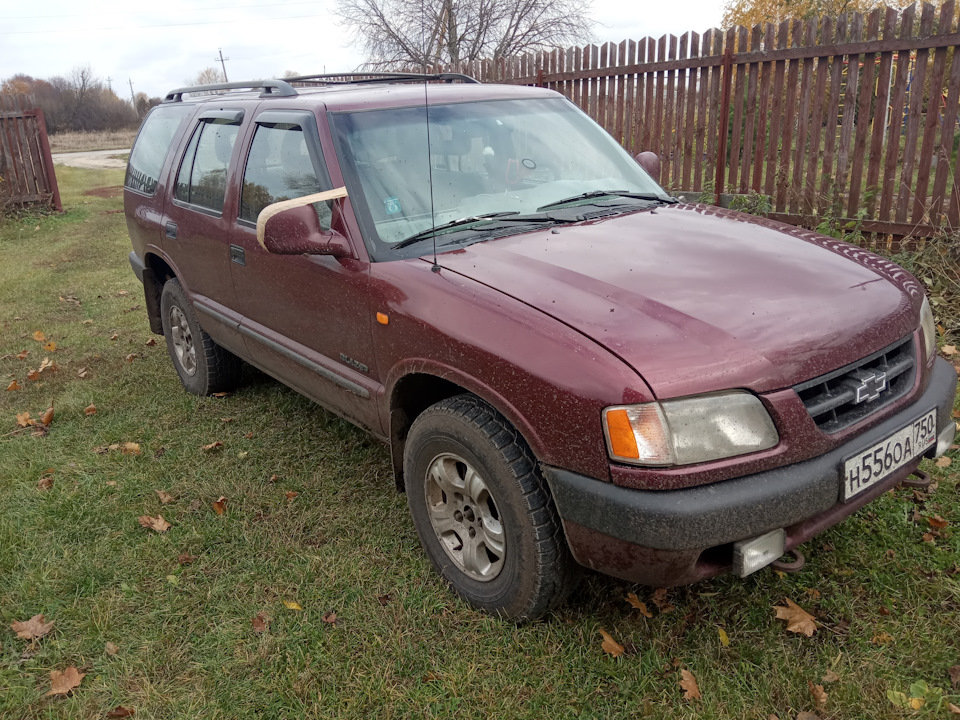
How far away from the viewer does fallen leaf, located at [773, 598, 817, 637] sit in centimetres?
260

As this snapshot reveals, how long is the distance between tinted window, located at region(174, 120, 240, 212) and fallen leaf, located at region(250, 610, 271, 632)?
7.22 feet

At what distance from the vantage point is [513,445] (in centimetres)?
241

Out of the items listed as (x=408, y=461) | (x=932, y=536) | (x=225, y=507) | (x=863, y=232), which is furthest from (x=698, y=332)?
(x=863, y=232)

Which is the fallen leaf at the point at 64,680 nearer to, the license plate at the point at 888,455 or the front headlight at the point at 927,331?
the license plate at the point at 888,455

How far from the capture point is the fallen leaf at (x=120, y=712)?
2.46m

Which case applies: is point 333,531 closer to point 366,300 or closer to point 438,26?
point 366,300

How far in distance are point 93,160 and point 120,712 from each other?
31.9 meters

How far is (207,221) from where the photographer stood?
163 inches

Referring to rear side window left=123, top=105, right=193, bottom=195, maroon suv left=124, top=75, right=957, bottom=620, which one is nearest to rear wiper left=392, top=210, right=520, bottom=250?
maroon suv left=124, top=75, right=957, bottom=620

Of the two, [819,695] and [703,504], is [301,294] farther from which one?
[819,695]

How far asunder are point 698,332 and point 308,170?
6.30ft

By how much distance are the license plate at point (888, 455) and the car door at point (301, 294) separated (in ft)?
5.74

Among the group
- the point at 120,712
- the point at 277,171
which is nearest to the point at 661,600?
the point at 120,712

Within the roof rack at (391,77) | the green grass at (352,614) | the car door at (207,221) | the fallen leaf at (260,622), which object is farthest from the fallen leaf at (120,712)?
the roof rack at (391,77)
